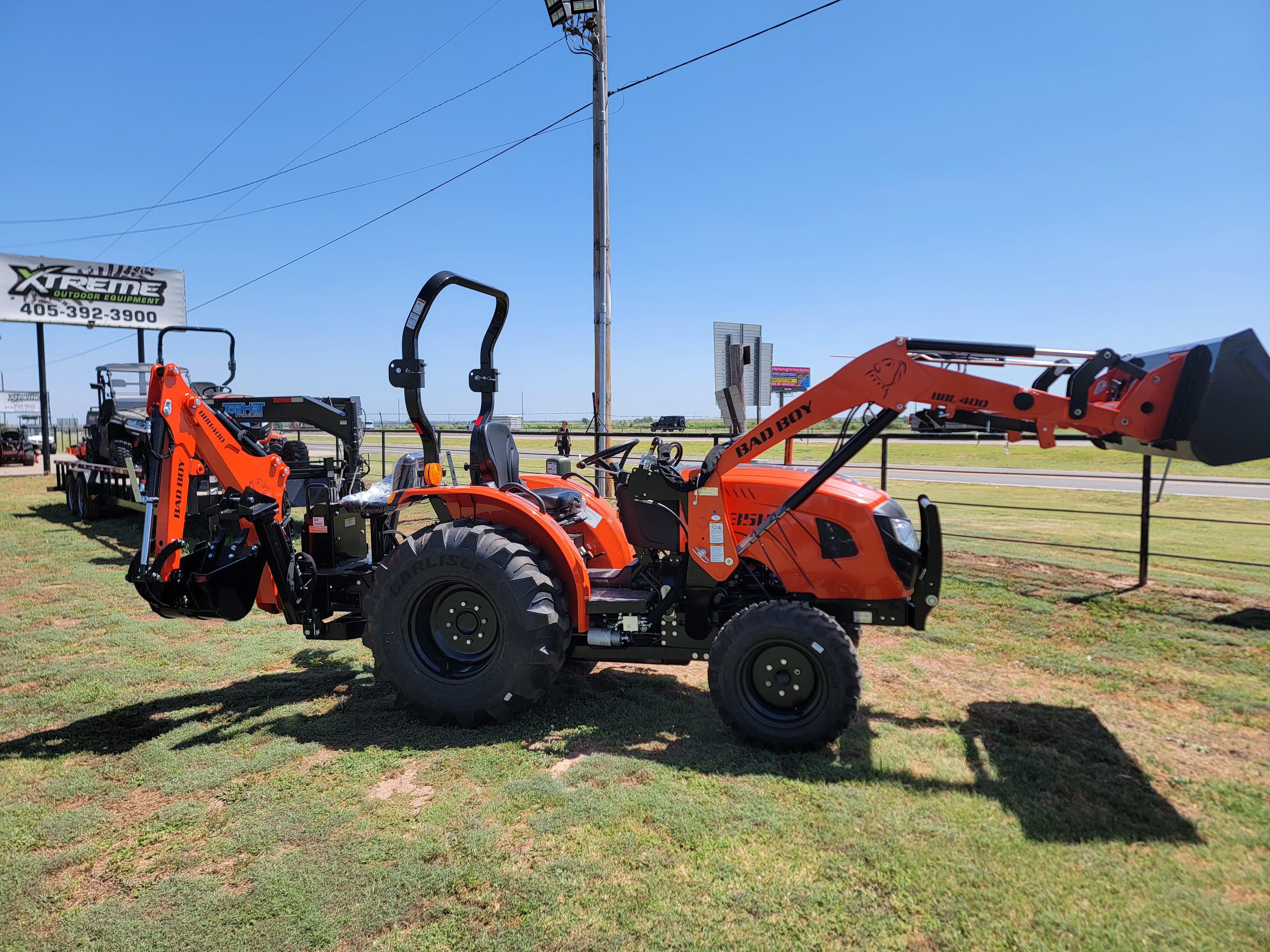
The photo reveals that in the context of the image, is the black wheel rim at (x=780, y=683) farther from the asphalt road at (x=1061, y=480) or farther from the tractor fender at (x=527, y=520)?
the asphalt road at (x=1061, y=480)

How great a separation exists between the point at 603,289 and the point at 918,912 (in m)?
8.76

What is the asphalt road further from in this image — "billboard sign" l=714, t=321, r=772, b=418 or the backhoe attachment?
the backhoe attachment

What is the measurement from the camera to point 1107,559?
27.8 ft

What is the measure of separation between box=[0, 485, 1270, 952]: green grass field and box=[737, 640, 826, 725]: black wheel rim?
0.22 meters

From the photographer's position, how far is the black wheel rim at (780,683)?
146 inches

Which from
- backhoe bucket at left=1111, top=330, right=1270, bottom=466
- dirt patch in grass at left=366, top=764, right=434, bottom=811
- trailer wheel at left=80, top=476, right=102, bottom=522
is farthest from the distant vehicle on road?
trailer wheel at left=80, top=476, right=102, bottom=522

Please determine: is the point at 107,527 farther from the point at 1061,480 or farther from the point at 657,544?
the point at 1061,480

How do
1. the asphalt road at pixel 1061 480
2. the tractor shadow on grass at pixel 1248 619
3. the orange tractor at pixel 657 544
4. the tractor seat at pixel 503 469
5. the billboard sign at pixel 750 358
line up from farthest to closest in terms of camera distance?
the asphalt road at pixel 1061 480, the billboard sign at pixel 750 358, the tractor shadow on grass at pixel 1248 619, the tractor seat at pixel 503 469, the orange tractor at pixel 657 544

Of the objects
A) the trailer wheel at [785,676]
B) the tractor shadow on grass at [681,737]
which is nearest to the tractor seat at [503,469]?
the tractor shadow on grass at [681,737]

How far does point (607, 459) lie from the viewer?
16.1ft

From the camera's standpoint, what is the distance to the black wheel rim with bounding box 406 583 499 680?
13.7 ft

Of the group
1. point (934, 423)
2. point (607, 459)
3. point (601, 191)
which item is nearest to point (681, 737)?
point (607, 459)

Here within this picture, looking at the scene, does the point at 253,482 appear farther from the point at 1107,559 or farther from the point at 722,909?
the point at 1107,559

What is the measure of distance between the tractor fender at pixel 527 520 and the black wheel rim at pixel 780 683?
3.27 feet
